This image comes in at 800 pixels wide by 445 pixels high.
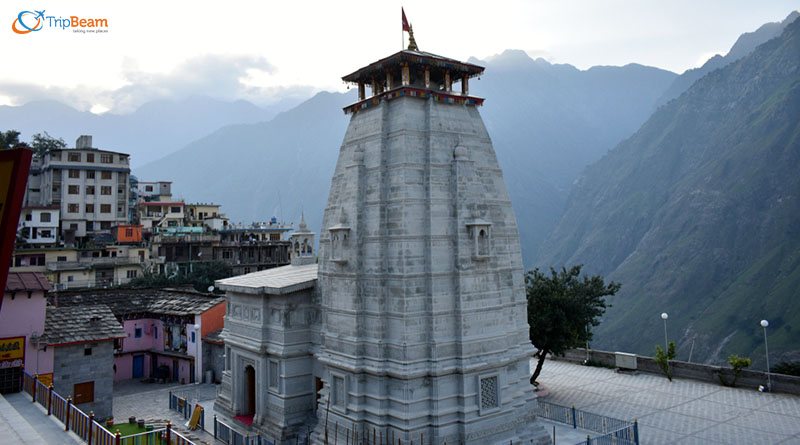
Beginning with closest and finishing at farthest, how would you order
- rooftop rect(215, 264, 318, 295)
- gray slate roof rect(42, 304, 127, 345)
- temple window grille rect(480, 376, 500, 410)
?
temple window grille rect(480, 376, 500, 410)
rooftop rect(215, 264, 318, 295)
gray slate roof rect(42, 304, 127, 345)

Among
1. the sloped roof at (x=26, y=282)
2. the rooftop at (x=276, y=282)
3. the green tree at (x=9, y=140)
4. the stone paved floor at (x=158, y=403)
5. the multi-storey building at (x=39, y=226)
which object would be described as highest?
the green tree at (x=9, y=140)

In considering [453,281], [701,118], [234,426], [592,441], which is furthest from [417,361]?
[701,118]

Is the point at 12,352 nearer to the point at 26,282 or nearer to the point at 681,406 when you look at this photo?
Result: the point at 26,282

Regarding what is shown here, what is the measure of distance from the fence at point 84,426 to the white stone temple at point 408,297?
7.93 metres

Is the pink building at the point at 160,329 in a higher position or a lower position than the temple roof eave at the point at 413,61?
lower

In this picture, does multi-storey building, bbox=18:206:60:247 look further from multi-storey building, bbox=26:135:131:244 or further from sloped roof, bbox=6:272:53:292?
sloped roof, bbox=6:272:53:292

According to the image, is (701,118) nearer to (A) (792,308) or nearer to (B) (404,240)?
(A) (792,308)

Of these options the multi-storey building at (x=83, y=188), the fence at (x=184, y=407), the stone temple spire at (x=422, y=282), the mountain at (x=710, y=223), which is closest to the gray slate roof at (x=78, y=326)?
the fence at (x=184, y=407)

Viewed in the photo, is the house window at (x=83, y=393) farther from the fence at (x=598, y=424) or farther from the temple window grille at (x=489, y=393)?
the fence at (x=598, y=424)

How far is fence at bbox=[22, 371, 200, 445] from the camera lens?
13.1m

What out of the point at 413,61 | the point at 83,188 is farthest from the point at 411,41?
the point at 83,188

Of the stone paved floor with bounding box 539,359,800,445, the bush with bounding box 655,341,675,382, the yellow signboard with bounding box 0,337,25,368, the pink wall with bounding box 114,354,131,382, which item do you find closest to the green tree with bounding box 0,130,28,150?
the pink wall with bounding box 114,354,131,382

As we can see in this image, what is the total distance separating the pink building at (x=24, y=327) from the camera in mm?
21469

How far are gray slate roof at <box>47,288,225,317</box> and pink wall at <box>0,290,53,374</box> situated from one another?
1174 cm
